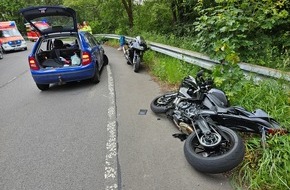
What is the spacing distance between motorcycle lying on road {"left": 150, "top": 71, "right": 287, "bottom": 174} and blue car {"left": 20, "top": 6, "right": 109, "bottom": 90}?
3820 mm

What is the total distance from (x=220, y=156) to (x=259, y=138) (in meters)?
0.80

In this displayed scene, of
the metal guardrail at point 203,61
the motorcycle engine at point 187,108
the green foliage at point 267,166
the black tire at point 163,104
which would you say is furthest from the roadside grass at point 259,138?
the black tire at point 163,104

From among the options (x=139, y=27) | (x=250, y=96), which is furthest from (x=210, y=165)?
(x=139, y=27)

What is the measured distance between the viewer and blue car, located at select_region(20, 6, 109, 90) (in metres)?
7.14

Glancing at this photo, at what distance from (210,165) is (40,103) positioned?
16.3 feet

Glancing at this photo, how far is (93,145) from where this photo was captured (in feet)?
13.4

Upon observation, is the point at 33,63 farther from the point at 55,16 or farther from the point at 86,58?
the point at 55,16

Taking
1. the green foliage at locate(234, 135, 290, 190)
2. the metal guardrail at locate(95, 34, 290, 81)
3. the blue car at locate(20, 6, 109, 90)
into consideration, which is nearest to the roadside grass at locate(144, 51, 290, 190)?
the green foliage at locate(234, 135, 290, 190)

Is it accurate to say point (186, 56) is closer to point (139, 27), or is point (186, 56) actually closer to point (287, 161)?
point (287, 161)

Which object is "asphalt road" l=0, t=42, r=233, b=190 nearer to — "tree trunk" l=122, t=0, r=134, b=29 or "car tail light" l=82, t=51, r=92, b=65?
"car tail light" l=82, t=51, r=92, b=65

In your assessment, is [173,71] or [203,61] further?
[173,71]

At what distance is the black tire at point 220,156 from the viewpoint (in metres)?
2.87

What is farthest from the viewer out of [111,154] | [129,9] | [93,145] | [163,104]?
[129,9]

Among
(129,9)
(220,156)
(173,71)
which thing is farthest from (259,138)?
(129,9)
